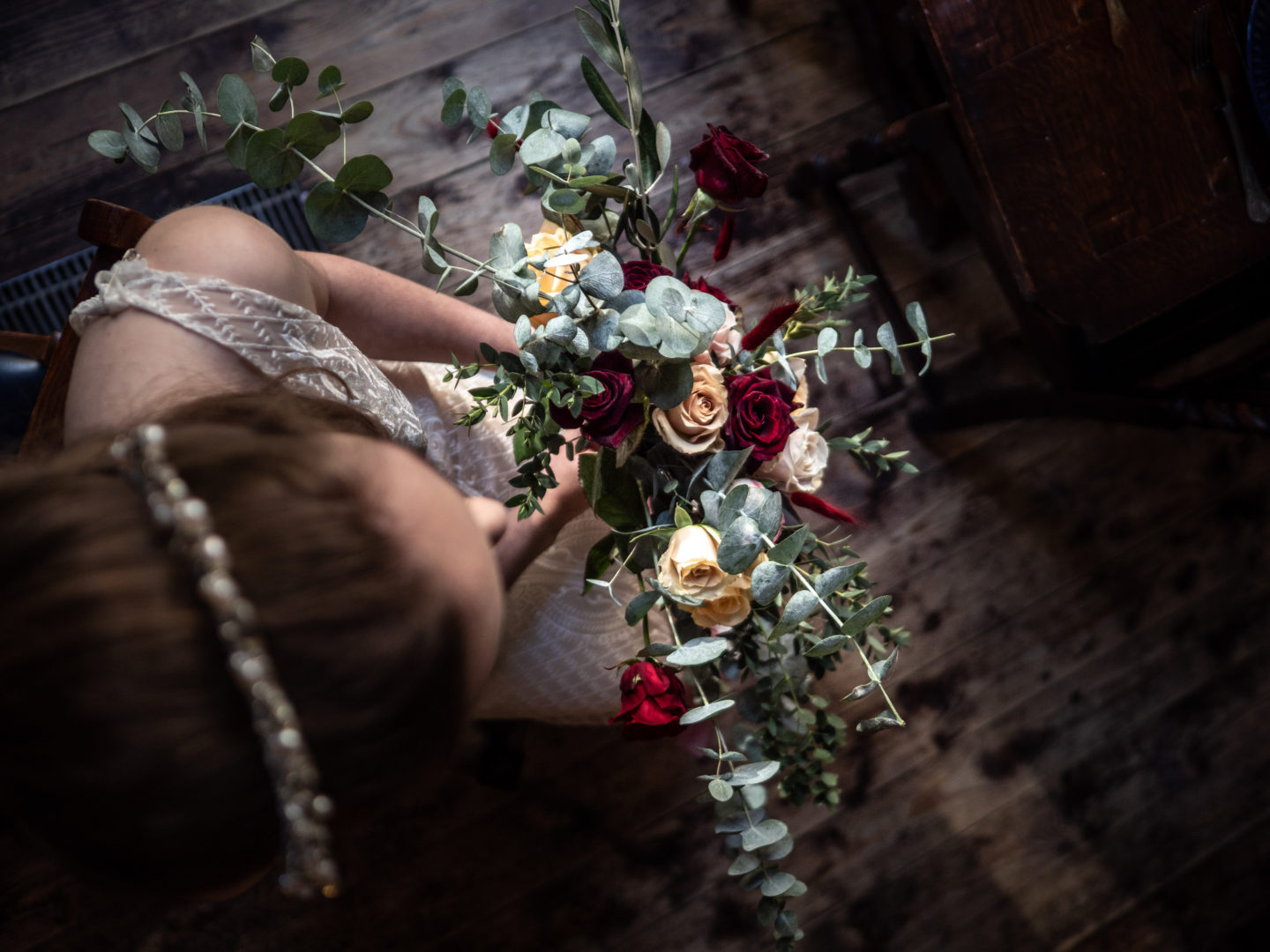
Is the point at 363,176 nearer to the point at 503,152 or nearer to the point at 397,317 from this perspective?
the point at 503,152

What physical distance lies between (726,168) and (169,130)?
488 mm

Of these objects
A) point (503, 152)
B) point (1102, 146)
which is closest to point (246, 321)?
point (503, 152)

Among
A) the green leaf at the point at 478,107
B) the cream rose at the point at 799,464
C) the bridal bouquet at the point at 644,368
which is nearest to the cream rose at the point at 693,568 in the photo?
the bridal bouquet at the point at 644,368

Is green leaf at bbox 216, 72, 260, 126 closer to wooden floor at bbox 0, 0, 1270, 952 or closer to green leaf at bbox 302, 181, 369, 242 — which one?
green leaf at bbox 302, 181, 369, 242

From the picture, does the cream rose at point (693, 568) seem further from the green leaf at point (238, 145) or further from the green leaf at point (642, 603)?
the green leaf at point (238, 145)

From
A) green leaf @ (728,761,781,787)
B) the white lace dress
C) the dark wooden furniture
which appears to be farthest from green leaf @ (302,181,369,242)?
the dark wooden furniture

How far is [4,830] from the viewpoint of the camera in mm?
1342

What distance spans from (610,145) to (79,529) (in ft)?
1.53

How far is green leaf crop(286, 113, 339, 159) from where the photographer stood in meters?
0.58

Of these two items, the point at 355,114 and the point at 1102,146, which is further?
the point at 1102,146

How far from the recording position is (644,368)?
24.2 inches

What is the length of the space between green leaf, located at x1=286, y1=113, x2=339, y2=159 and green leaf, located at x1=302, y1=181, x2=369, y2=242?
0.03 meters

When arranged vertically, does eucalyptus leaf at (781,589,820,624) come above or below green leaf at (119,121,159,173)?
below

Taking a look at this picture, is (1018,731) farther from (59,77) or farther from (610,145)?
(59,77)
